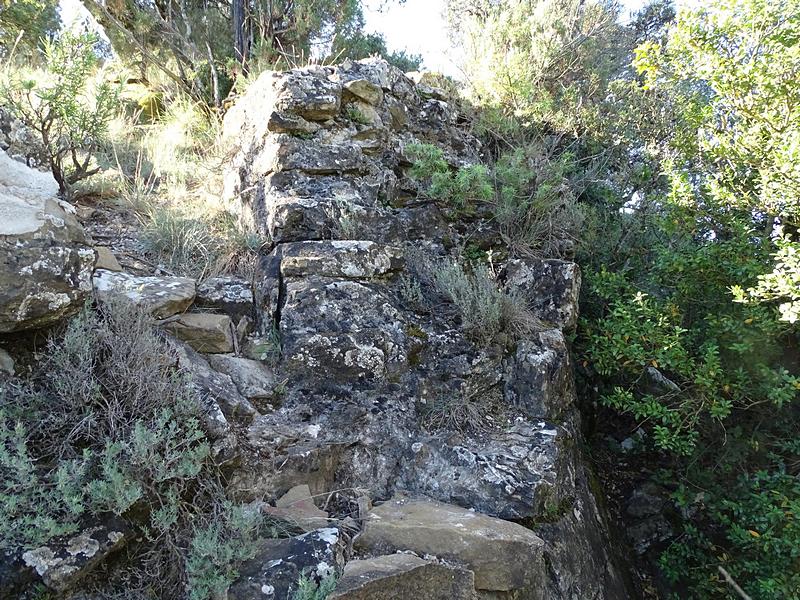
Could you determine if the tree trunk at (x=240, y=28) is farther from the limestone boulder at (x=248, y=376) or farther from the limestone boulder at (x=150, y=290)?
the limestone boulder at (x=248, y=376)

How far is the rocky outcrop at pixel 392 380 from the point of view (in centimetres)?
249

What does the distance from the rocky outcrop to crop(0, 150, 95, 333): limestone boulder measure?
1103 millimetres

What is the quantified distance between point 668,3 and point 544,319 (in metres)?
6.35

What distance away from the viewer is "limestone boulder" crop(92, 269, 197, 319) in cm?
295

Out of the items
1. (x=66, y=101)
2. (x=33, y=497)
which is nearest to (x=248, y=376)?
(x=33, y=497)

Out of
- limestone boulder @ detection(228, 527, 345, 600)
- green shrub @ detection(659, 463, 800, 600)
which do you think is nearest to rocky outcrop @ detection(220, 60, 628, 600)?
limestone boulder @ detection(228, 527, 345, 600)

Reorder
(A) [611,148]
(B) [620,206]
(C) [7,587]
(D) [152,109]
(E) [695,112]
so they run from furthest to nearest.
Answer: (D) [152,109], (A) [611,148], (B) [620,206], (E) [695,112], (C) [7,587]

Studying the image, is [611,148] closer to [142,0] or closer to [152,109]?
[152,109]

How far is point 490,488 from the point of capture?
2768mm

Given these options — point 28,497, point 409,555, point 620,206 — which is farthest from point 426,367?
point 620,206

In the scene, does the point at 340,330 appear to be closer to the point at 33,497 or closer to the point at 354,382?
the point at 354,382

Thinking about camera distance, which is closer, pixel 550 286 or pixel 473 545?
pixel 473 545

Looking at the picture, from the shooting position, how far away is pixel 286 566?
2.03 meters

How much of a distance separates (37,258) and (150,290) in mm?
751
